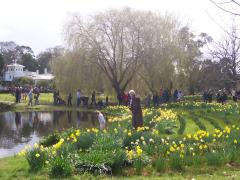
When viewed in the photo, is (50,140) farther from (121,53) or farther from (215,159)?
(121,53)

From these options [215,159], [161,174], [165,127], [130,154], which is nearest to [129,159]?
[130,154]

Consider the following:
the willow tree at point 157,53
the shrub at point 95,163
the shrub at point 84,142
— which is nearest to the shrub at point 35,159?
the shrub at point 95,163

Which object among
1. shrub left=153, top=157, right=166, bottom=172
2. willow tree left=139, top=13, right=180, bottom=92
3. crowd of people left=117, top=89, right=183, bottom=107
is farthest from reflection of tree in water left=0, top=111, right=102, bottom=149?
willow tree left=139, top=13, right=180, bottom=92

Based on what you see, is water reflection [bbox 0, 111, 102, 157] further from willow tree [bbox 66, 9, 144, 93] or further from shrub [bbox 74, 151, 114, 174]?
willow tree [bbox 66, 9, 144, 93]

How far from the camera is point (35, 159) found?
9.98 meters

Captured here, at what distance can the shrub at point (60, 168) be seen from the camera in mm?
9516

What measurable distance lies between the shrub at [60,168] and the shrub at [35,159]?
544 mm

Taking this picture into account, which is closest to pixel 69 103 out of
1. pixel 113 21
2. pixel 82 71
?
pixel 82 71

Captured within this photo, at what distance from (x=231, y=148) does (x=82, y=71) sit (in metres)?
28.5

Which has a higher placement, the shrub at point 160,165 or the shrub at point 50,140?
the shrub at point 160,165

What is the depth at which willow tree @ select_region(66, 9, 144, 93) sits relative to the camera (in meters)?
39.0

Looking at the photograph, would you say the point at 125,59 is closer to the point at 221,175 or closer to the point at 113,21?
the point at 113,21

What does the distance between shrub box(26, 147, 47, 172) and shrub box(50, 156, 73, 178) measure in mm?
544

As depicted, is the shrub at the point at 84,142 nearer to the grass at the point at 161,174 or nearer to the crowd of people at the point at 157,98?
the grass at the point at 161,174
